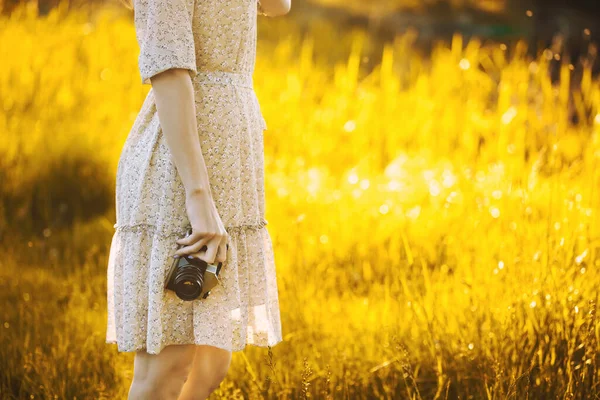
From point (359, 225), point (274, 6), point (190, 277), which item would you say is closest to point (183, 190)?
point (190, 277)

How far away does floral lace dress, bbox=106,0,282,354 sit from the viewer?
1.59 meters

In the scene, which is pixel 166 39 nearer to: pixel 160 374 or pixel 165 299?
pixel 165 299

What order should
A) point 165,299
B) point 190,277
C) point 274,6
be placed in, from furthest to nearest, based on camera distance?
point 274,6, point 165,299, point 190,277

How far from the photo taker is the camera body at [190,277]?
1.52 meters

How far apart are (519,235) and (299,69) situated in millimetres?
3593

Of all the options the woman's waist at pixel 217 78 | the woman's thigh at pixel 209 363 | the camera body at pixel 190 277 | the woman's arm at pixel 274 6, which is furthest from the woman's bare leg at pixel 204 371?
the woman's arm at pixel 274 6

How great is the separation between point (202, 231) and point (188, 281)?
112 millimetres

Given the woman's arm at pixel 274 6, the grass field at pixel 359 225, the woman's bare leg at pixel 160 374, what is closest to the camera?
the woman's bare leg at pixel 160 374

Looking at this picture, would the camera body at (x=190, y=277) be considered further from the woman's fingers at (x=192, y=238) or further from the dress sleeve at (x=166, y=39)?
the dress sleeve at (x=166, y=39)

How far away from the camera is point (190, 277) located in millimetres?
1518

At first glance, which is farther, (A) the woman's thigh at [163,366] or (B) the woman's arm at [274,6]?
(B) the woman's arm at [274,6]

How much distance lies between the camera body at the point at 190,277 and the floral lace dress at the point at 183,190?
57mm

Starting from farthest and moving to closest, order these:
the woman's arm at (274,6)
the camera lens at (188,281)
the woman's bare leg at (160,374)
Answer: the woman's arm at (274,6) < the woman's bare leg at (160,374) < the camera lens at (188,281)

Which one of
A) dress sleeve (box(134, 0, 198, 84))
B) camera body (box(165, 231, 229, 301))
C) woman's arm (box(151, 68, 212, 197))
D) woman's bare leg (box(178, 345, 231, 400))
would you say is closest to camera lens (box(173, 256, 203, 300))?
camera body (box(165, 231, 229, 301))
